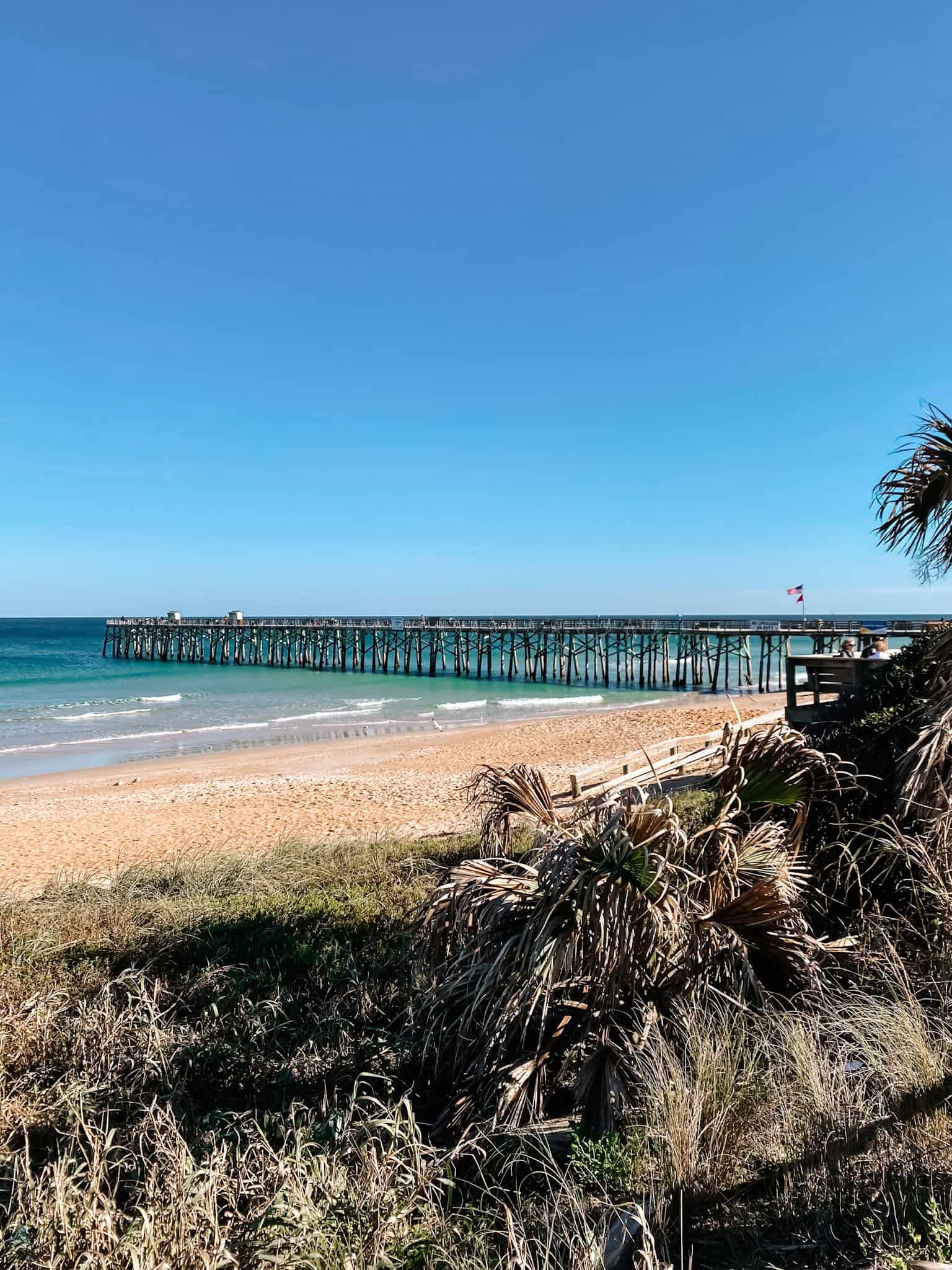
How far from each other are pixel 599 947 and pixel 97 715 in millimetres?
35208

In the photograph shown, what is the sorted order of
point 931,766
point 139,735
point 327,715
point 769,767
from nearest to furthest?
1. point 769,767
2. point 931,766
3. point 139,735
4. point 327,715

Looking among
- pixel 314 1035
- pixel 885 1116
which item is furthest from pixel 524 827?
pixel 885 1116

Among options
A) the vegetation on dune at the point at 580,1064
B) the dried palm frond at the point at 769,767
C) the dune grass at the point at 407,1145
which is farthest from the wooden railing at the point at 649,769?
the dune grass at the point at 407,1145

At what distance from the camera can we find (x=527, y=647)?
4806 cm

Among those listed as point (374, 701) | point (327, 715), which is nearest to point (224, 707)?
point (327, 715)

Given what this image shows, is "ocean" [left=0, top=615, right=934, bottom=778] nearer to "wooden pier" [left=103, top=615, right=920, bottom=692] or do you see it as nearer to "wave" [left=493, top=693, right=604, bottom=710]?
"wave" [left=493, top=693, right=604, bottom=710]

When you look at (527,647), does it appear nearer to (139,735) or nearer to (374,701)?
(374,701)

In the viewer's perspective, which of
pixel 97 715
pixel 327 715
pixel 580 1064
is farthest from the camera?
pixel 97 715

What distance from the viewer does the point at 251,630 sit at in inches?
2454

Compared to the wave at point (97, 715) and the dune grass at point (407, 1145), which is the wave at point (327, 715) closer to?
the wave at point (97, 715)

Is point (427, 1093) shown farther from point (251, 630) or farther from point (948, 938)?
point (251, 630)

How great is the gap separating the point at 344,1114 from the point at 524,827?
17.5 ft

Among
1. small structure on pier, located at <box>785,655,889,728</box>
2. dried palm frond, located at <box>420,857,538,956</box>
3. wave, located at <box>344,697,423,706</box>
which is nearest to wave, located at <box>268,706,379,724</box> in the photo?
wave, located at <box>344,697,423,706</box>

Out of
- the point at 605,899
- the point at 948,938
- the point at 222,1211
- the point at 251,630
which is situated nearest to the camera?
the point at 222,1211
